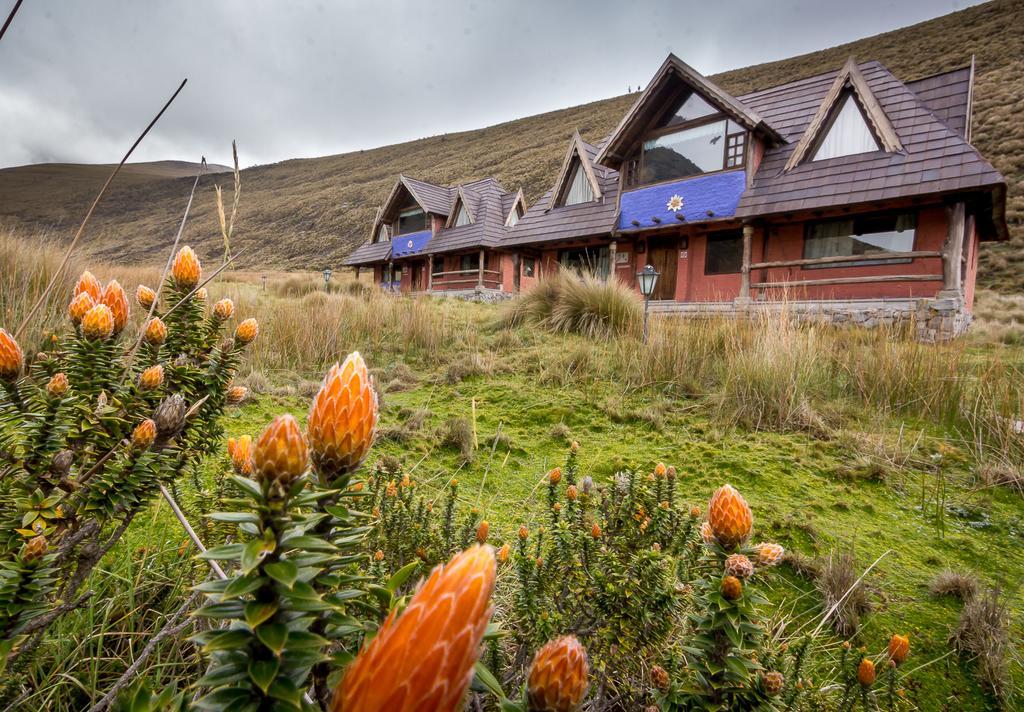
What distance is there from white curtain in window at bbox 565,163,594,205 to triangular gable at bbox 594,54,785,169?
1.63 m

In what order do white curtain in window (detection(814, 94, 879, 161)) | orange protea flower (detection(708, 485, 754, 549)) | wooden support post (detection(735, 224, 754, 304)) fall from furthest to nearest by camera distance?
wooden support post (detection(735, 224, 754, 304)) < white curtain in window (detection(814, 94, 879, 161)) < orange protea flower (detection(708, 485, 754, 549))

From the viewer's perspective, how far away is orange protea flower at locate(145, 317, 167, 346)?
4.47 feet

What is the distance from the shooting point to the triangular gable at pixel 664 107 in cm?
1216

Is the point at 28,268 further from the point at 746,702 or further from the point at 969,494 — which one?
the point at 969,494

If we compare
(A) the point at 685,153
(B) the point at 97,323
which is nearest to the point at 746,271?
(A) the point at 685,153

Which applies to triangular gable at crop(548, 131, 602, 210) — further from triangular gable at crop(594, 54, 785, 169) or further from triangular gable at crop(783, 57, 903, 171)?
triangular gable at crop(783, 57, 903, 171)

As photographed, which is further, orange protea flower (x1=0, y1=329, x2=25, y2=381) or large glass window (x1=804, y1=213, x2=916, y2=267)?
large glass window (x1=804, y1=213, x2=916, y2=267)

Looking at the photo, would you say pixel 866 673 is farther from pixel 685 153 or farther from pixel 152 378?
pixel 685 153

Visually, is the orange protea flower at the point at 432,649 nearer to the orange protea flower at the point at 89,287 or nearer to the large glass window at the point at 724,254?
the orange protea flower at the point at 89,287

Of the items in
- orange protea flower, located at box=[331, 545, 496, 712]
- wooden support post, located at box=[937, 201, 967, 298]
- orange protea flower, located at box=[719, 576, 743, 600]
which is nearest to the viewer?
orange protea flower, located at box=[331, 545, 496, 712]

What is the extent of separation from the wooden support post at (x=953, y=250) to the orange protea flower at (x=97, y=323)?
45.2 feet

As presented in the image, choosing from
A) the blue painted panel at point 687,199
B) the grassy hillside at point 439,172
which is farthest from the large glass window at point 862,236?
the grassy hillside at point 439,172

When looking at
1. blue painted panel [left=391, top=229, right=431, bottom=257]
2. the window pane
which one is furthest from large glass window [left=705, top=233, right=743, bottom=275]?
blue painted panel [left=391, top=229, right=431, bottom=257]

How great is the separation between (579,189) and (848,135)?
8441 millimetres
